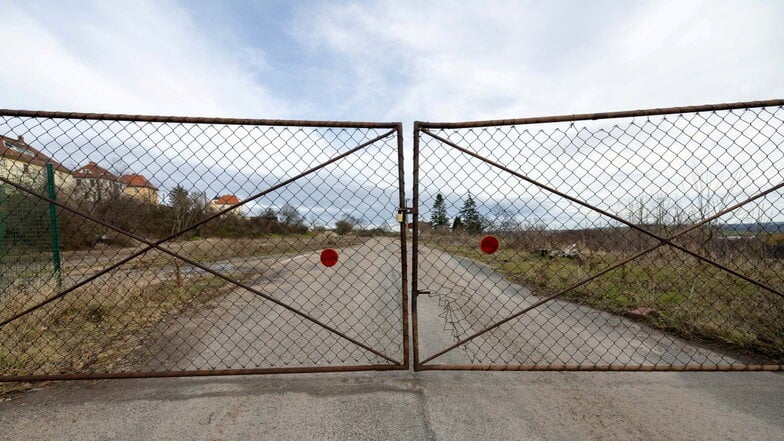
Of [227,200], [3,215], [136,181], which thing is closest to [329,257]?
[227,200]

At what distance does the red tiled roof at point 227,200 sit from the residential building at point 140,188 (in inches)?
20.7

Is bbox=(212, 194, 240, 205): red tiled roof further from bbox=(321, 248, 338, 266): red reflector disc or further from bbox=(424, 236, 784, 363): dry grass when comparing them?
bbox=(424, 236, 784, 363): dry grass

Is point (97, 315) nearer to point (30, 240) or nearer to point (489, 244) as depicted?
point (30, 240)

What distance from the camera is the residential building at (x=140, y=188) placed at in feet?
10.4

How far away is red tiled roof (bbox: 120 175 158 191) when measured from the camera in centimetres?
312

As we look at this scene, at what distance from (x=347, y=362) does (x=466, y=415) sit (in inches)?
50.9

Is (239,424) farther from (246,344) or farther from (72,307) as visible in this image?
(72,307)

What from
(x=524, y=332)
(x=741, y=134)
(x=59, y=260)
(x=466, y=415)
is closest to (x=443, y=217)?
(x=466, y=415)

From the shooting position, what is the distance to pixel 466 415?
2.44 m

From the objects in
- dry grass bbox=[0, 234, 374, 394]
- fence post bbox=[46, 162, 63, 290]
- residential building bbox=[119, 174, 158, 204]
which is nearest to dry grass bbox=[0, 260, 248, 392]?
dry grass bbox=[0, 234, 374, 394]

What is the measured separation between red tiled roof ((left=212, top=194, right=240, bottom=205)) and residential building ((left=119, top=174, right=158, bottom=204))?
53 centimetres

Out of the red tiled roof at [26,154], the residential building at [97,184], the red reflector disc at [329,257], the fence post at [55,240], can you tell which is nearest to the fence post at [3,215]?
the fence post at [55,240]

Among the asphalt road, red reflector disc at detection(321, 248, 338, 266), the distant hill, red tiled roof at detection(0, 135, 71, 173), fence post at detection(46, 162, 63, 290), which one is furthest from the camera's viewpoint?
fence post at detection(46, 162, 63, 290)

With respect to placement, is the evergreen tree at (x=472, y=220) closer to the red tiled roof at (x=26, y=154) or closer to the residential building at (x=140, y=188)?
the residential building at (x=140, y=188)
